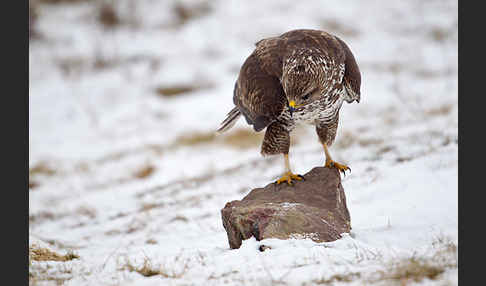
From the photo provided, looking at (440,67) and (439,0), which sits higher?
(439,0)

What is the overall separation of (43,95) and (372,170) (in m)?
14.9

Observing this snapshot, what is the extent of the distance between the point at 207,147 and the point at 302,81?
8536 millimetres

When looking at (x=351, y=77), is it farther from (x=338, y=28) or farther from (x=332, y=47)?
(x=338, y=28)

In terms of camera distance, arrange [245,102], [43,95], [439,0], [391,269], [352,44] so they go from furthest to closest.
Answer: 1. [439,0]
2. [352,44]
3. [43,95]
4. [245,102]
5. [391,269]

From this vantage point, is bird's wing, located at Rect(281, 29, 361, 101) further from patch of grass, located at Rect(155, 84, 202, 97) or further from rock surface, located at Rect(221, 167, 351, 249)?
patch of grass, located at Rect(155, 84, 202, 97)

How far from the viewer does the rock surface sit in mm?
3695

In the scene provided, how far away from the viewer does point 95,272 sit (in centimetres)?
362

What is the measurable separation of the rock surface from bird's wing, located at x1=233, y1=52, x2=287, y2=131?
710mm

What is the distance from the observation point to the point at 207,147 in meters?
12.4

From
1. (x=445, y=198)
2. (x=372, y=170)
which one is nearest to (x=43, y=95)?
(x=372, y=170)

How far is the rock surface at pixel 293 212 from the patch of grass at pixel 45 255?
1.58m

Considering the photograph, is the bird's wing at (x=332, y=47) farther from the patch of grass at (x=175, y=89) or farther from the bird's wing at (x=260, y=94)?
the patch of grass at (x=175, y=89)

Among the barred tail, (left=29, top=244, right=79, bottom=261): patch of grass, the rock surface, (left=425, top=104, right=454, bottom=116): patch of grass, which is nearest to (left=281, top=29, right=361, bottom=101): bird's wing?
the rock surface

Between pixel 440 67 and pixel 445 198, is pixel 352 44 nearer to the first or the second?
pixel 440 67
